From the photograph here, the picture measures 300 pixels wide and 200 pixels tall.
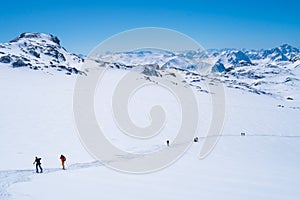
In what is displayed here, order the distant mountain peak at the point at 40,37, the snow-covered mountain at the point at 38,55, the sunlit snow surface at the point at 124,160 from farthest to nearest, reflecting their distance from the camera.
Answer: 1. the distant mountain peak at the point at 40,37
2. the snow-covered mountain at the point at 38,55
3. the sunlit snow surface at the point at 124,160

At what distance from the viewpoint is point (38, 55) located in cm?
12762

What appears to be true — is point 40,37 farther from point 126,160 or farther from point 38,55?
point 126,160

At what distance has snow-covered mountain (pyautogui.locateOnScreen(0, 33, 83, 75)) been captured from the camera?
10392 centimetres

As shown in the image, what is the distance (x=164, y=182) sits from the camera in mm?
19359

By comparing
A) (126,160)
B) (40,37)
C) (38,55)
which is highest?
(40,37)

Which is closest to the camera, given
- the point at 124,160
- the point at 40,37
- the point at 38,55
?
the point at 124,160

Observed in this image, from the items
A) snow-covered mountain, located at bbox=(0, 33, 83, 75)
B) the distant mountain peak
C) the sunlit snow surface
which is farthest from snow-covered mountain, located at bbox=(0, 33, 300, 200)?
the distant mountain peak

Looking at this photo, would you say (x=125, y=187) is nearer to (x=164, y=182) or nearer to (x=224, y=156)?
(x=164, y=182)

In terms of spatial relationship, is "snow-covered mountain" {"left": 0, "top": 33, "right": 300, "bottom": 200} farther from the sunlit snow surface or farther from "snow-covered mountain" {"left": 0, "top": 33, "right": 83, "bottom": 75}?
"snow-covered mountain" {"left": 0, "top": 33, "right": 83, "bottom": 75}

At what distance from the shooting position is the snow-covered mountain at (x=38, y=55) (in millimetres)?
103919

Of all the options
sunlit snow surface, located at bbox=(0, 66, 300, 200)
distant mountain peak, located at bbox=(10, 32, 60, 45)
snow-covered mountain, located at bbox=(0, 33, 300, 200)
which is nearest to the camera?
sunlit snow surface, located at bbox=(0, 66, 300, 200)

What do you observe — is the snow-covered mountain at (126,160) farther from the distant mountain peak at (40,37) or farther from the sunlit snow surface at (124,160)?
the distant mountain peak at (40,37)

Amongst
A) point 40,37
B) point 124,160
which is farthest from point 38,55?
point 124,160

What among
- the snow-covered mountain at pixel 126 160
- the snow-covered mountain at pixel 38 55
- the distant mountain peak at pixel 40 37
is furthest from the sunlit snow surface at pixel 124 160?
the distant mountain peak at pixel 40 37
